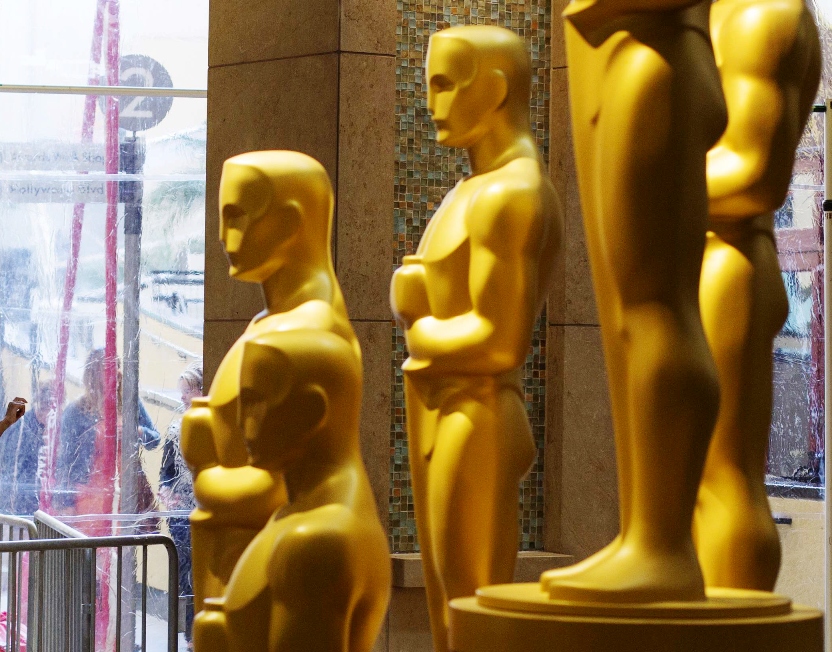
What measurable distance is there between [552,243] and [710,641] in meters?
1.54

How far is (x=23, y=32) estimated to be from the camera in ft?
34.3

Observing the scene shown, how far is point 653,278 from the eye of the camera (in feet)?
8.01

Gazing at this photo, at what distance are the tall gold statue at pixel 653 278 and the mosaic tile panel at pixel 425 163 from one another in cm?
387

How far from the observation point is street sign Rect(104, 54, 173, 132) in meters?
10.6

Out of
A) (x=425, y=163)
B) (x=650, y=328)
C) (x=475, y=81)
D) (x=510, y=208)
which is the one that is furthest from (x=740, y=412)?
(x=425, y=163)

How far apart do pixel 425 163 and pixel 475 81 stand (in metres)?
2.69

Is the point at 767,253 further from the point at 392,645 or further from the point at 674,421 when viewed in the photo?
the point at 392,645

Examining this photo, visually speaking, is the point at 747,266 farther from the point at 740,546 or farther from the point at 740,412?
the point at 740,546

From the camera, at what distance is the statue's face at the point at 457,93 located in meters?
3.72

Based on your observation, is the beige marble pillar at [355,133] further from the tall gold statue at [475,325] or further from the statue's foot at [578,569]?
the statue's foot at [578,569]

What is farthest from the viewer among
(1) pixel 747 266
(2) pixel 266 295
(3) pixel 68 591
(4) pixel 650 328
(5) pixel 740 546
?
(3) pixel 68 591

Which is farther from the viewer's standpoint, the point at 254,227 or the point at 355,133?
the point at 355,133

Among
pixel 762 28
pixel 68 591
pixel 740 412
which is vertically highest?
pixel 762 28

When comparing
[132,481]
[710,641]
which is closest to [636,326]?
[710,641]
